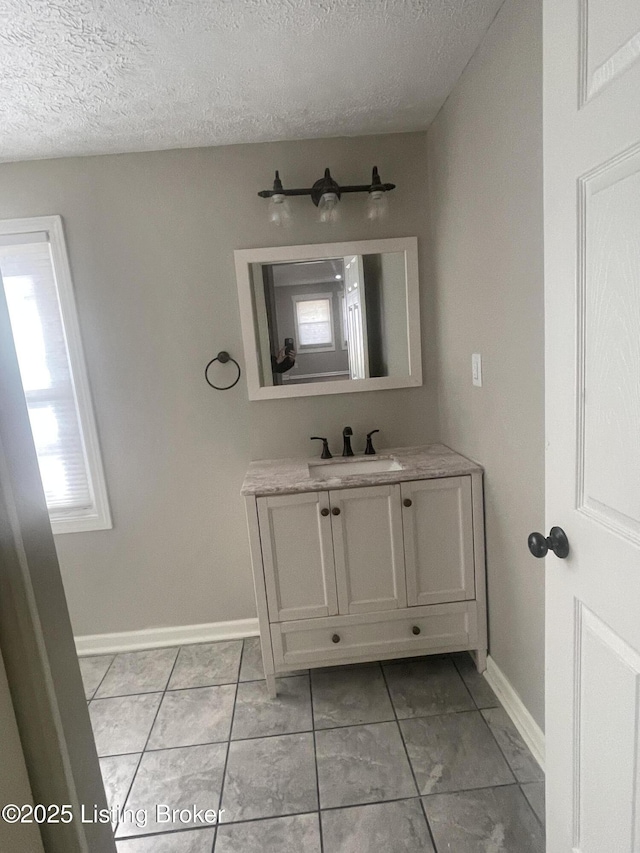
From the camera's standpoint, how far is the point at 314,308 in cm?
216

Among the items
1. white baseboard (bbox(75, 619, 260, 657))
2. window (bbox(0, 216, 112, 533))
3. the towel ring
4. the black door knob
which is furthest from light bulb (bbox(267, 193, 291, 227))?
white baseboard (bbox(75, 619, 260, 657))

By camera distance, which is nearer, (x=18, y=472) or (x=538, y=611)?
(x=18, y=472)

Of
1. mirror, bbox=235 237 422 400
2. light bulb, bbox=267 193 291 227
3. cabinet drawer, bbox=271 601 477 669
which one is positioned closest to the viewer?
cabinet drawer, bbox=271 601 477 669

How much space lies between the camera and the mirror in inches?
84.7

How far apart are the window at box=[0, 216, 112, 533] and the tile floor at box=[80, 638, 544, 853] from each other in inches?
34.4

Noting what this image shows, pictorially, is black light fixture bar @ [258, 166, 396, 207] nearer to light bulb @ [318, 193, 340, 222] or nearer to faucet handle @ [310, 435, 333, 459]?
light bulb @ [318, 193, 340, 222]

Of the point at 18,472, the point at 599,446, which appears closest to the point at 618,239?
the point at 599,446

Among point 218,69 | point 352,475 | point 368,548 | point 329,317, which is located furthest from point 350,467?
point 218,69

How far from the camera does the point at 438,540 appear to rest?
74.7 inches

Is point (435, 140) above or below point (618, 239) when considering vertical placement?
above

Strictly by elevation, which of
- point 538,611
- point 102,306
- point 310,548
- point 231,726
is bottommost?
point 231,726

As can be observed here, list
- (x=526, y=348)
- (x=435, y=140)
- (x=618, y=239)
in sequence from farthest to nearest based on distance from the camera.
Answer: (x=435, y=140)
(x=526, y=348)
(x=618, y=239)

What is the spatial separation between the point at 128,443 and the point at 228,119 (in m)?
1.51

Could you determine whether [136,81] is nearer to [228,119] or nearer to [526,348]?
[228,119]
